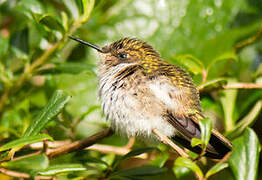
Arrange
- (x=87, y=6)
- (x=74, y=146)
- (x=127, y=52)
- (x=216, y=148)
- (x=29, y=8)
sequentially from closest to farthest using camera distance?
(x=74, y=146)
(x=216, y=148)
(x=87, y=6)
(x=29, y=8)
(x=127, y=52)

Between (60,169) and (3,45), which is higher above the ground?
(3,45)

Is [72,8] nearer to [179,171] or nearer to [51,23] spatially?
[51,23]

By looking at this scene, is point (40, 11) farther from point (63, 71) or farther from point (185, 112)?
point (185, 112)

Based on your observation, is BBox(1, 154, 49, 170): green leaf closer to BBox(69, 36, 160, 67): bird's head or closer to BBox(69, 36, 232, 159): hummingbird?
BBox(69, 36, 232, 159): hummingbird

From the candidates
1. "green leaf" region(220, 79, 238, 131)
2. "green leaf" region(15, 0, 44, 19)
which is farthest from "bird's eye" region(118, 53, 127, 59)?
"green leaf" region(220, 79, 238, 131)

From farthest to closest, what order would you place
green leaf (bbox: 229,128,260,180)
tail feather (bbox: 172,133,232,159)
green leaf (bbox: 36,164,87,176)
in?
1. tail feather (bbox: 172,133,232,159)
2. green leaf (bbox: 36,164,87,176)
3. green leaf (bbox: 229,128,260,180)

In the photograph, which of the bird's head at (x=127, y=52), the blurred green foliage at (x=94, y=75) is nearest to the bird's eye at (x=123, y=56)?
the bird's head at (x=127, y=52)

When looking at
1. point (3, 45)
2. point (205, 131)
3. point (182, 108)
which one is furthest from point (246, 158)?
point (3, 45)
